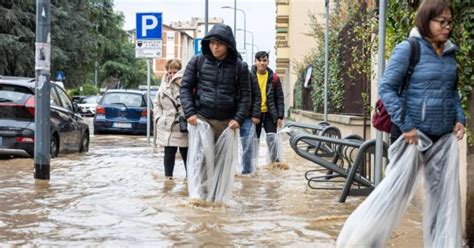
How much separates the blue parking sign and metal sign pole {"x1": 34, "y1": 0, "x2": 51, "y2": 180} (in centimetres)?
795

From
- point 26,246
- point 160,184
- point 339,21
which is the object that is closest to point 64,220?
point 26,246

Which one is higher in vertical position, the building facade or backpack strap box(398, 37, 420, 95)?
the building facade

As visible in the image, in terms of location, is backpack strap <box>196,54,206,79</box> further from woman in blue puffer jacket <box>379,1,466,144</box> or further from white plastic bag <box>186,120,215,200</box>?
woman in blue puffer jacket <box>379,1,466,144</box>

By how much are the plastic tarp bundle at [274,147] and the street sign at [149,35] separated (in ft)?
20.3

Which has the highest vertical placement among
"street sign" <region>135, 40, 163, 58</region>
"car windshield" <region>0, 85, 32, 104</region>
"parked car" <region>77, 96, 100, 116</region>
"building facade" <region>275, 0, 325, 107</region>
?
"building facade" <region>275, 0, 325, 107</region>

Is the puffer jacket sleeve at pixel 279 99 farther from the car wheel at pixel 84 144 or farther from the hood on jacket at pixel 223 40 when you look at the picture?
the car wheel at pixel 84 144

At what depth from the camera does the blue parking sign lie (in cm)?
1698

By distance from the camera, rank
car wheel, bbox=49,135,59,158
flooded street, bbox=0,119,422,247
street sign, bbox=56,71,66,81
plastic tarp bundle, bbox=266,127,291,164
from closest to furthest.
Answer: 1. flooded street, bbox=0,119,422,247
2. plastic tarp bundle, bbox=266,127,291,164
3. car wheel, bbox=49,135,59,158
4. street sign, bbox=56,71,66,81

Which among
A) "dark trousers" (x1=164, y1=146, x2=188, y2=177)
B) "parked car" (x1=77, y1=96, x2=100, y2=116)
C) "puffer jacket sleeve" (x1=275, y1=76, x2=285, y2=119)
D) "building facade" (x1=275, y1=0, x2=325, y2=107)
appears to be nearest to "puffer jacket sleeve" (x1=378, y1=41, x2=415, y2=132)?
"dark trousers" (x1=164, y1=146, x2=188, y2=177)

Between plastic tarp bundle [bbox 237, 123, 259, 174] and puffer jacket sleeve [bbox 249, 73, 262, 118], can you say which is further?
plastic tarp bundle [bbox 237, 123, 259, 174]

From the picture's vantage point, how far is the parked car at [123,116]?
22.1 meters

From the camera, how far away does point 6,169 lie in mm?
10953

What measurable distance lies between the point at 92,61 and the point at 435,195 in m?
34.4

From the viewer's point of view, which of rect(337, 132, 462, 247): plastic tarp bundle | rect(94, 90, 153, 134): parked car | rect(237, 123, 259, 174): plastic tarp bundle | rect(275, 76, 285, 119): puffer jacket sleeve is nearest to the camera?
rect(337, 132, 462, 247): plastic tarp bundle
